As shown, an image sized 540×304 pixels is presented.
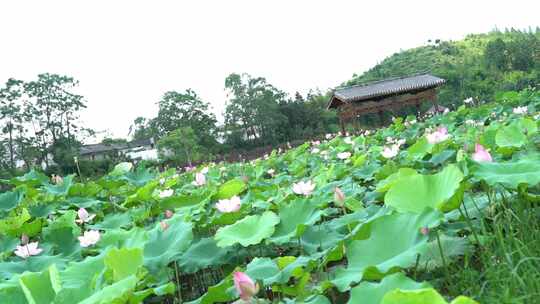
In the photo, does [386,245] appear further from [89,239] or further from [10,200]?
[10,200]

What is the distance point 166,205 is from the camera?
2137 mm

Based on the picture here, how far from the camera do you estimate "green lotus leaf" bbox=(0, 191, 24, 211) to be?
8.01 ft

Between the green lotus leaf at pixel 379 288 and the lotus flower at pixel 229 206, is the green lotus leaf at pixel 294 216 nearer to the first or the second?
the lotus flower at pixel 229 206

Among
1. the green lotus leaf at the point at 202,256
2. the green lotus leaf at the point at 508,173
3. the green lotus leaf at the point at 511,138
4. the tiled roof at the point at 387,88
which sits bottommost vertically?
the tiled roof at the point at 387,88

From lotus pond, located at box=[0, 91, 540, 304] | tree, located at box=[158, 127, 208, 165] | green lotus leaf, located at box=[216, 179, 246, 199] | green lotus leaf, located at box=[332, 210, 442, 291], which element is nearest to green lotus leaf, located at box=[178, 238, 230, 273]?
lotus pond, located at box=[0, 91, 540, 304]

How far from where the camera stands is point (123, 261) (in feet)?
3.45

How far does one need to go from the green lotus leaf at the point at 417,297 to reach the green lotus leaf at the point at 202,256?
865 millimetres

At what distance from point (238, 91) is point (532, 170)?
31734 millimetres

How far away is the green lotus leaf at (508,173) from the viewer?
44.1 inches

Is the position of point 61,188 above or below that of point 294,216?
above

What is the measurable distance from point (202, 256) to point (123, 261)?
0.40 meters

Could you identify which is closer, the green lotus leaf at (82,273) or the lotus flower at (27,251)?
the green lotus leaf at (82,273)

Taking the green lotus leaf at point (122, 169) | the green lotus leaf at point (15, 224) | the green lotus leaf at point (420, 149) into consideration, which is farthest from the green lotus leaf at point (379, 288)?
the green lotus leaf at point (122, 169)

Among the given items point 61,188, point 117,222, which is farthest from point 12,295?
point 61,188
